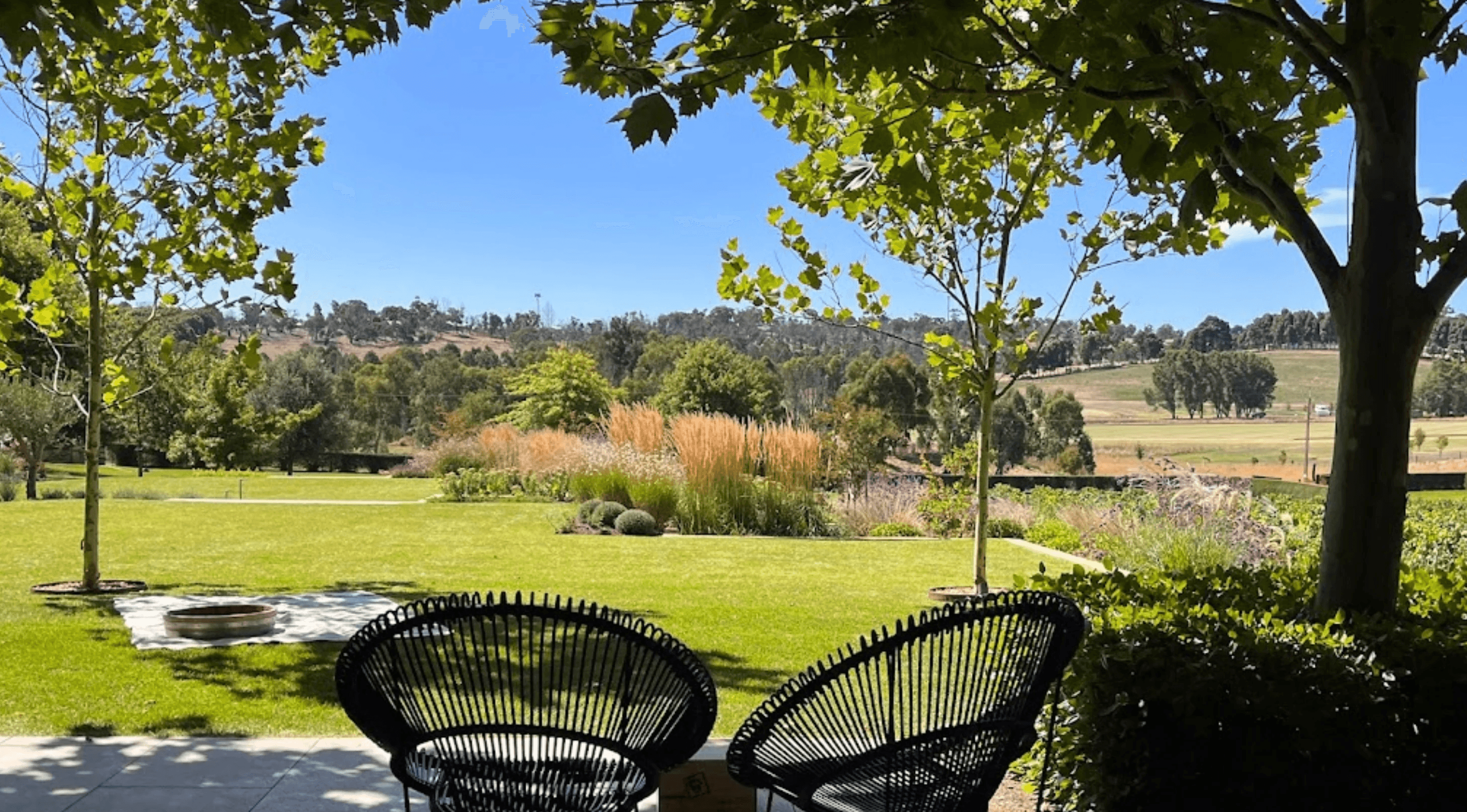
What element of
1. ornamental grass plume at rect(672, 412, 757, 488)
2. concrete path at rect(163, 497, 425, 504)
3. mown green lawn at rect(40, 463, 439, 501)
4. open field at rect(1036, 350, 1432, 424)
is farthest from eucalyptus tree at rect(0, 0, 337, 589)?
open field at rect(1036, 350, 1432, 424)

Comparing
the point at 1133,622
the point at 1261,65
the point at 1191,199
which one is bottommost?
the point at 1133,622

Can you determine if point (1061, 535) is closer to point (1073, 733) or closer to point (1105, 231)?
point (1105, 231)

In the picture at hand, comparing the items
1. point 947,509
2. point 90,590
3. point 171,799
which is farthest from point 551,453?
point 171,799

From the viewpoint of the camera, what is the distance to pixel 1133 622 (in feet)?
9.07

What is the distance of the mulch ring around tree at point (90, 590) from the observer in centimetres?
723

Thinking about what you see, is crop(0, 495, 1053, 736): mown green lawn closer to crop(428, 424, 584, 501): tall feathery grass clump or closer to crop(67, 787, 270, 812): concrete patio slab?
crop(67, 787, 270, 812): concrete patio slab

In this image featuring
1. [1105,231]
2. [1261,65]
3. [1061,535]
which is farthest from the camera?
[1061,535]

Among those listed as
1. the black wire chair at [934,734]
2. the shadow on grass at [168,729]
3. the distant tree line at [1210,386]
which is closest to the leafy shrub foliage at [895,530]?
the shadow on grass at [168,729]

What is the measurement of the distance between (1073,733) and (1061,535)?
853cm

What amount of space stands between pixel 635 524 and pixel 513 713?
9.14m

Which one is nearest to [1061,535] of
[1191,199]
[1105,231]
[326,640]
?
[1105,231]

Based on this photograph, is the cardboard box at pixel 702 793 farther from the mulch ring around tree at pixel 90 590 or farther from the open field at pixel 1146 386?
the open field at pixel 1146 386

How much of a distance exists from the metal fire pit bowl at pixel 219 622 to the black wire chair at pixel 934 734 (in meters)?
4.35

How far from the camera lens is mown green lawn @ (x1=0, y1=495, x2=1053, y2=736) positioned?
178 inches
